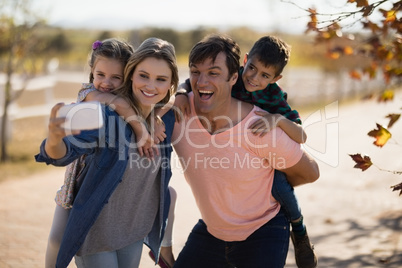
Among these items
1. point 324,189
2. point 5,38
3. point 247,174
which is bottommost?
point 324,189

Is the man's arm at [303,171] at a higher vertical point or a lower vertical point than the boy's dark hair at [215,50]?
lower

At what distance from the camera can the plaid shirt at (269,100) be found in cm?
414

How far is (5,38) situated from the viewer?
39.1 ft

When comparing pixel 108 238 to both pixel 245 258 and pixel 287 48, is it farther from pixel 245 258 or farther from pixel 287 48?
pixel 287 48

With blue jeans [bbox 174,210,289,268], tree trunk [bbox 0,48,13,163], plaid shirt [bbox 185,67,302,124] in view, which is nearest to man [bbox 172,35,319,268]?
blue jeans [bbox 174,210,289,268]

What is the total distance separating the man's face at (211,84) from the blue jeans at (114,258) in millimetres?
1108

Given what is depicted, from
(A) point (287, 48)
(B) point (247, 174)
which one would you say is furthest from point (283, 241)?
(A) point (287, 48)

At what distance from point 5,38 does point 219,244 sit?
970 centimetres

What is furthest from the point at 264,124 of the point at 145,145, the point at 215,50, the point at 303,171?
the point at 145,145

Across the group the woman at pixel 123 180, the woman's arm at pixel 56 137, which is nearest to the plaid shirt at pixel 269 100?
the woman at pixel 123 180

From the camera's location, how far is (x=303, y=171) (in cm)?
398

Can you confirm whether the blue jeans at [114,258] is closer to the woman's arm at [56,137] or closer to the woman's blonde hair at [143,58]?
the woman's arm at [56,137]

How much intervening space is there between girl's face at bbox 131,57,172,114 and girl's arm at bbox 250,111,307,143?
2.47 ft

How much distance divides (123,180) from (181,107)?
81 centimetres
